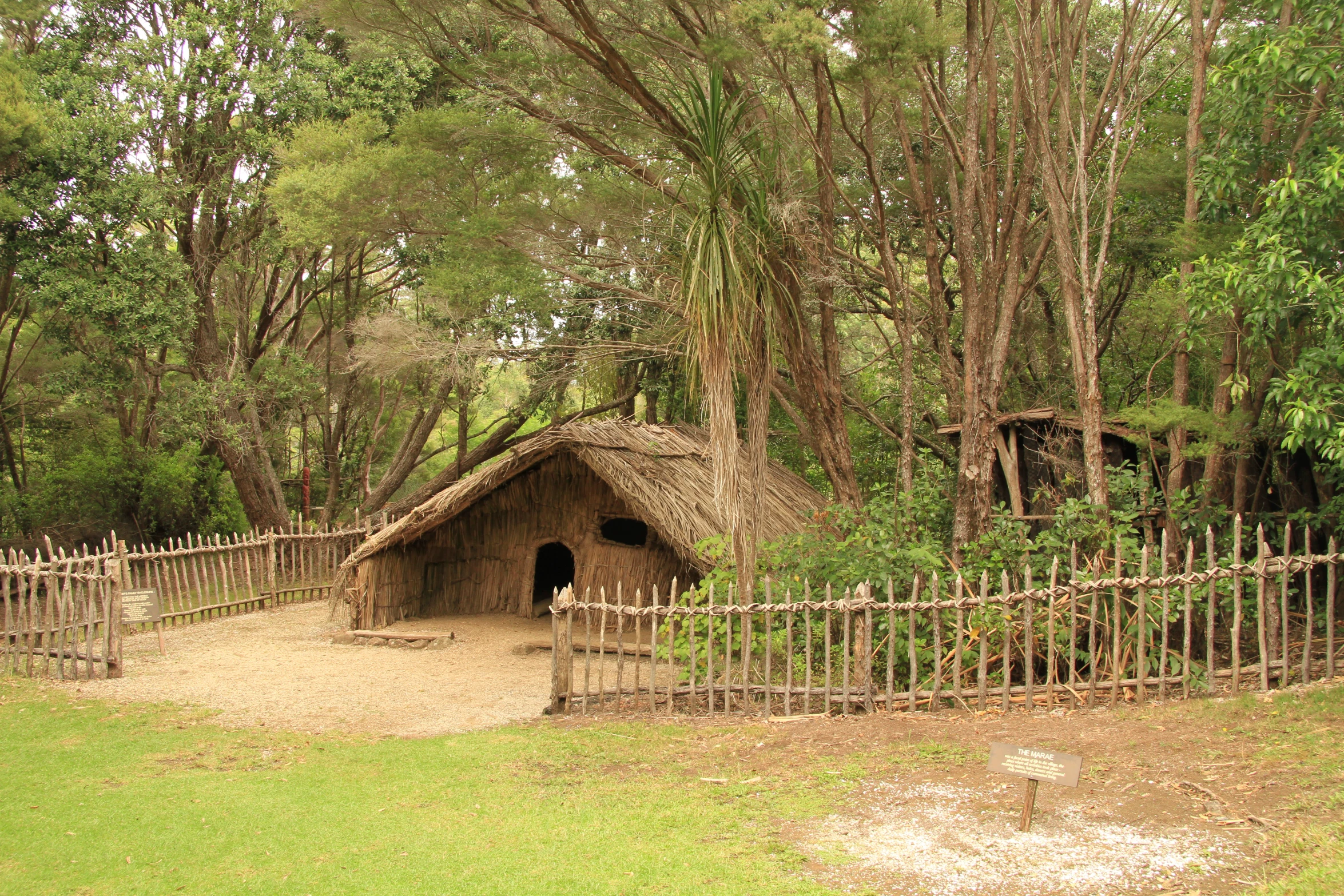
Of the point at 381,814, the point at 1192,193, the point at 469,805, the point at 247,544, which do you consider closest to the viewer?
the point at 381,814

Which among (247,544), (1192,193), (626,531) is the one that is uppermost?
(1192,193)

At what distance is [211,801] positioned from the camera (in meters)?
5.89

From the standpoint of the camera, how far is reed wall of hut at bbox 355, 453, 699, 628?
472 inches

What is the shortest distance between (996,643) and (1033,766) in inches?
111

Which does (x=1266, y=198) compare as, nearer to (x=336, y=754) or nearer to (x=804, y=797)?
(x=804, y=797)

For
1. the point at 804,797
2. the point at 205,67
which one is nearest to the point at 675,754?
the point at 804,797

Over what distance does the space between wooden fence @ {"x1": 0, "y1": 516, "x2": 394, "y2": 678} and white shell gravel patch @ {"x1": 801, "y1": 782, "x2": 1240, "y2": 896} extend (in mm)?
7738

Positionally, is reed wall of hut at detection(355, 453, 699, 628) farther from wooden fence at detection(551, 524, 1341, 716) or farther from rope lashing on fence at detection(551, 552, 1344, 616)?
rope lashing on fence at detection(551, 552, 1344, 616)

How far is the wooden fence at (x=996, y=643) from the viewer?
22.4 feet

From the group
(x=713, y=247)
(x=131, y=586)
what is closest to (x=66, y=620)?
(x=131, y=586)

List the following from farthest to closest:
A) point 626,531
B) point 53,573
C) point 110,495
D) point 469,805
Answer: point 110,495 → point 626,531 → point 53,573 → point 469,805

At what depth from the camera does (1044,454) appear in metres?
10.5

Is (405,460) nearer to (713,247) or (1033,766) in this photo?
(713,247)

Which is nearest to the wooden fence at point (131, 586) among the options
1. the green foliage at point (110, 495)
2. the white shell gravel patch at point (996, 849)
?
the green foliage at point (110, 495)
